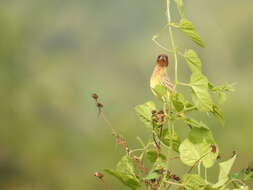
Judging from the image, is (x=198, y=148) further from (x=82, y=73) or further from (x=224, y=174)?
(x=82, y=73)

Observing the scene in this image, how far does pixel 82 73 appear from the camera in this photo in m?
3.45

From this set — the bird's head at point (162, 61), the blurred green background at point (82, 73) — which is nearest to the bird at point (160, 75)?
the bird's head at point (162, 61)

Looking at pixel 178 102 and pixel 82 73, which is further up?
pixel 178 102

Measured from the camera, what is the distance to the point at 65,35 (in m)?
3.55

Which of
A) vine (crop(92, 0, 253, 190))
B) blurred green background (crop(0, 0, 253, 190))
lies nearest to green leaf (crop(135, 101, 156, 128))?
vine (crop(92, 0, 253, 190))

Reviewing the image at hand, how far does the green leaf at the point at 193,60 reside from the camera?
0.45 metres

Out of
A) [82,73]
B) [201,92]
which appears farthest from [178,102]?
[82,73]

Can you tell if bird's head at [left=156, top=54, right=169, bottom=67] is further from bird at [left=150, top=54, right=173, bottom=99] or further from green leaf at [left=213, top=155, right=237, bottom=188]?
green leaf at [left=213, top=155, right=237, bottom=188]

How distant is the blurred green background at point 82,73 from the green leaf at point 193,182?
8.50 ft

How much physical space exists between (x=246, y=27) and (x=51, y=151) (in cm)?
→ 142

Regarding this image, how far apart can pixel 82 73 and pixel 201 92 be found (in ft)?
9.92

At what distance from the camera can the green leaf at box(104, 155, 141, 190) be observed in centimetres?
44

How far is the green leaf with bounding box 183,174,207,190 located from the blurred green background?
2.59m

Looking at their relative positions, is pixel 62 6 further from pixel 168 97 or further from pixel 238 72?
pixel 168 97
